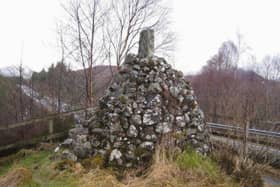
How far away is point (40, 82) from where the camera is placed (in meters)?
8.72

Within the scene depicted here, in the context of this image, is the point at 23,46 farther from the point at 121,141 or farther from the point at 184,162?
the point at 184,162

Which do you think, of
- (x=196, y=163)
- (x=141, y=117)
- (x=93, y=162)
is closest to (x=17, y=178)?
(x=93, y=162)

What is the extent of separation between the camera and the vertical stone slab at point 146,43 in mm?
4262

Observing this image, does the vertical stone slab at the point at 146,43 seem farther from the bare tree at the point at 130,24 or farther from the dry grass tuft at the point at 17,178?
the bare tree at the point at 130,24

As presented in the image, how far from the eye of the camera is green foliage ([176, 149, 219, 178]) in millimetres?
3420

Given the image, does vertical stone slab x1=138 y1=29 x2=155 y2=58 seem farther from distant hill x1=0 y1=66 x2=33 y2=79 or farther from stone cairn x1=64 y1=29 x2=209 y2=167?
distant hill x1=0 y1=66 x2=33 y2=79

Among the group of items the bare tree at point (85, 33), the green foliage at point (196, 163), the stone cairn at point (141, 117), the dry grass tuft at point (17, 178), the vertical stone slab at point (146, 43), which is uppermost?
the bare tree at point (85, 33)

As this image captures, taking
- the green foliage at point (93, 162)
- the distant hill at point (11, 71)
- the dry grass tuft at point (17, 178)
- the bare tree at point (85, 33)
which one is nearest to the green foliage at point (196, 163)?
the green foliage at point (93, 162)

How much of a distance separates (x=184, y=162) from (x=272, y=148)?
2.04 m

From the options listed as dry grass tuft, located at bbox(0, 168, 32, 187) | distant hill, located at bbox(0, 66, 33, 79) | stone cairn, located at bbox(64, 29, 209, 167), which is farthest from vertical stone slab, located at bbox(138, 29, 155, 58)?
distant hill, located at bbox(0, 66, 33, 79)

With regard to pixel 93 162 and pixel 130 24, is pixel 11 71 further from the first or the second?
pixel 93 162

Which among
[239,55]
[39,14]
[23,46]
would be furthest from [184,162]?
[239,55]

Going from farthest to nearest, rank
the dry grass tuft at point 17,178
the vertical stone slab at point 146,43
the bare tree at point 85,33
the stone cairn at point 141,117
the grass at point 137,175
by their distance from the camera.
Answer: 1. the bare tree at point 85,33
2. the vertical stone slab at point 146,43
3. the stone cairn at point 141,117
4. the dry grass tuft at point 17,178
5. the grass at point 137,175

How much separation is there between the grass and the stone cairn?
224mm
